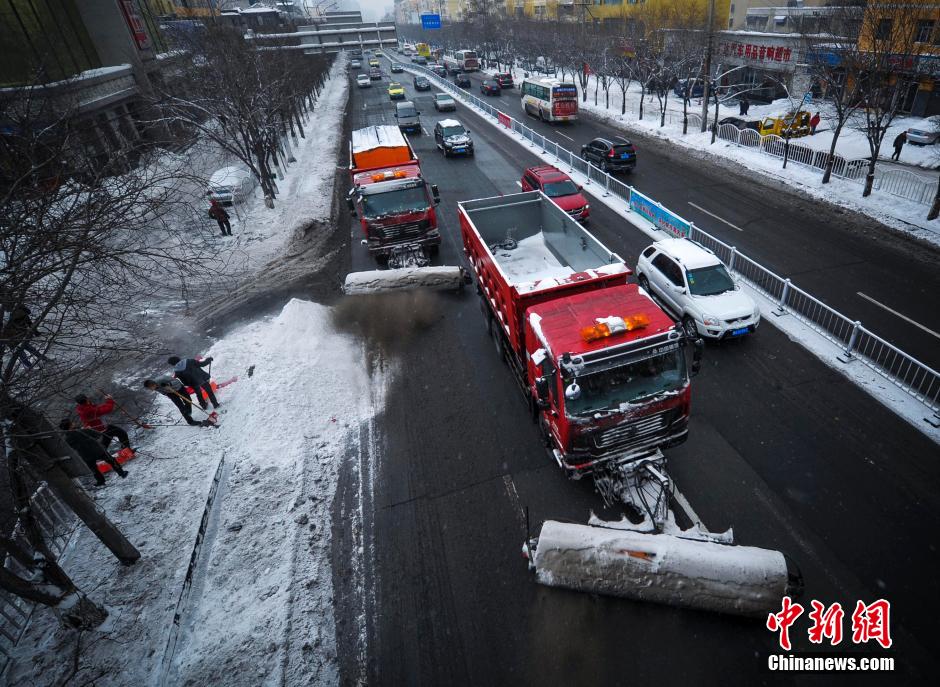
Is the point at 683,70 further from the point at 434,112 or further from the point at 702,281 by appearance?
the point at 702,281

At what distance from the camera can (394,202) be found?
15859mm

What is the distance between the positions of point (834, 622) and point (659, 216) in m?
14.4

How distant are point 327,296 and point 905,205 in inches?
833

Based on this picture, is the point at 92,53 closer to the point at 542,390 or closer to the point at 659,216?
the point at 659,216

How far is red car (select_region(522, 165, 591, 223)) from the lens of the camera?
18000 millimetres

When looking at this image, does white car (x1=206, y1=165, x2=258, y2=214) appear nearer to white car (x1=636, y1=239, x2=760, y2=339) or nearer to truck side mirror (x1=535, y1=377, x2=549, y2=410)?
white car (x1=636, y1=239, x2=760, y2=339)

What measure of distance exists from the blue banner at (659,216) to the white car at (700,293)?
3.60 meters

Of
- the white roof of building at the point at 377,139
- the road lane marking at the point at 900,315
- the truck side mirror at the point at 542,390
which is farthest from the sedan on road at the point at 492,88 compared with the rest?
the truck side mirror at the point at 542,390

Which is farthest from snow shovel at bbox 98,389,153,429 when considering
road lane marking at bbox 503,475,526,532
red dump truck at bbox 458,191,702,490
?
red dump truck at bbox 458,191,702,490

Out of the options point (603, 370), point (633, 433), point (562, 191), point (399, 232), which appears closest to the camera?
point (603, 370)

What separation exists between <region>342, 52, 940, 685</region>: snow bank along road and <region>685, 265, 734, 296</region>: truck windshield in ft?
4.80

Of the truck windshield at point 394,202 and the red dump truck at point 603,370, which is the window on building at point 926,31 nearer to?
the truck windshield at point 394,202

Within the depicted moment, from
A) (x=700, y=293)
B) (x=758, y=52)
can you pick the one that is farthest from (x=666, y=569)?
(x=758, y=52)

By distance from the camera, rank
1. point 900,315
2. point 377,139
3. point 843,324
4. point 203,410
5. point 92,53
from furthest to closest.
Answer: point 92,53
point 377,139
point 900,315
point 843,324
point 203,410
